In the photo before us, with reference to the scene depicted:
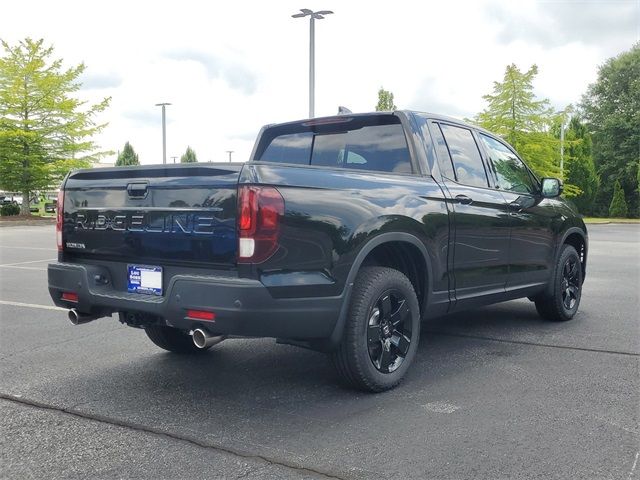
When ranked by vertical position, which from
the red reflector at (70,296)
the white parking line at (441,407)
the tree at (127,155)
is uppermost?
the tree at (127,155)

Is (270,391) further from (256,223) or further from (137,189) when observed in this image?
(137,189)

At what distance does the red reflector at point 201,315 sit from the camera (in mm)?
3428

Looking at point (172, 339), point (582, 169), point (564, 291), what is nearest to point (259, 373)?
point (172, 339)

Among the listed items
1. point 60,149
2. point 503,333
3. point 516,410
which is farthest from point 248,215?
point 60,149

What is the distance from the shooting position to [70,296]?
13.6 feet

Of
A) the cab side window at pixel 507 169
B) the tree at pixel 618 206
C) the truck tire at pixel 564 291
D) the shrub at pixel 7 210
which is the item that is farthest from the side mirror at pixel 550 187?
the tree at pixel 618 206

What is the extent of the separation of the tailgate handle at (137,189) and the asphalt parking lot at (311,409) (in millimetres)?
1264

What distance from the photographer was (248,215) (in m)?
3.39

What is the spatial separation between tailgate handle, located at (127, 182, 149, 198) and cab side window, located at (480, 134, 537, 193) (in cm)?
301

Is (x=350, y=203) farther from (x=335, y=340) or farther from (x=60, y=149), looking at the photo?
(x=60, y=149)

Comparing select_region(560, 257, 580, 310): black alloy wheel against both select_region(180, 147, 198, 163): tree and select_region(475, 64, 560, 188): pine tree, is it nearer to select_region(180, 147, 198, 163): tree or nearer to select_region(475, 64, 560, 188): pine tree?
select_region(475, 64, 560, 188): pine tree

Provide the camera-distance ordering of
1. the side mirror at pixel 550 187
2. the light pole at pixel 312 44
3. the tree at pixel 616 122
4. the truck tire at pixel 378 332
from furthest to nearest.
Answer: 1. the tree at pixel 616 122
2. the light pole at pixel 312 44
3. the side mirror at pixel 550 187
4. the truck tire at pixel 378 332

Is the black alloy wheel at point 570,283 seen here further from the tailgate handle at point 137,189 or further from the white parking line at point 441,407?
the tailgate handle at point 137,189

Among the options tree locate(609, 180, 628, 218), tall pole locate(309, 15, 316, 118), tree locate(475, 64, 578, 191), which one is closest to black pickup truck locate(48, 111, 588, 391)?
tall pole locate(309, 15, 316, 118)
